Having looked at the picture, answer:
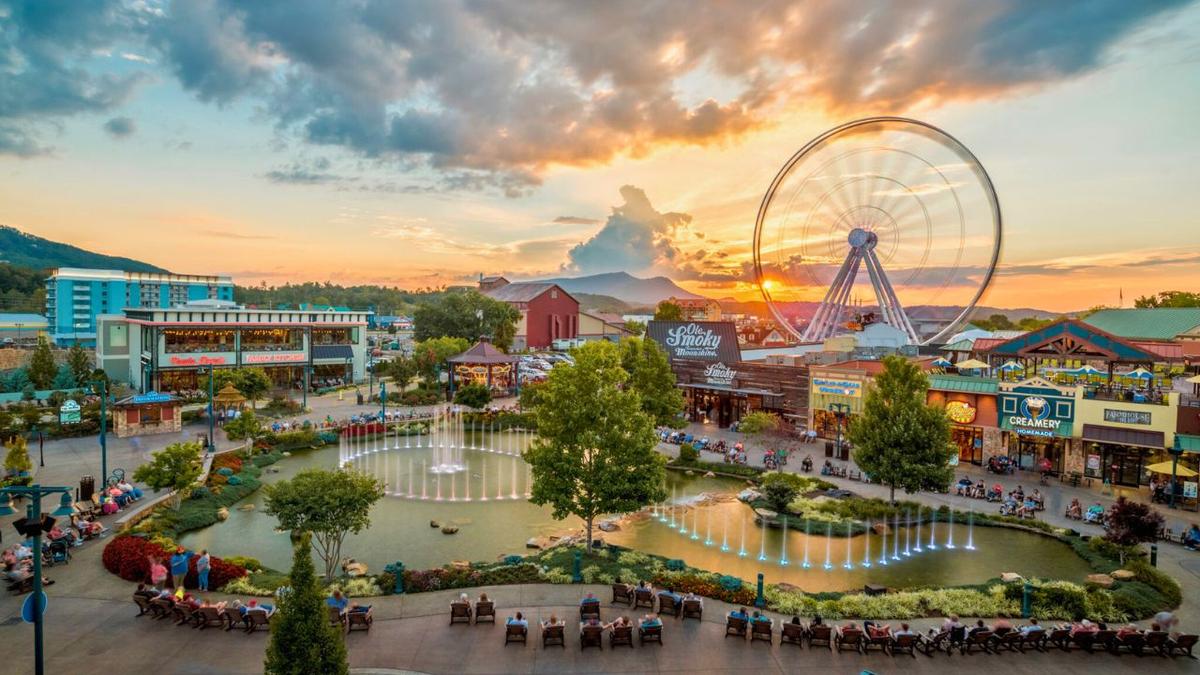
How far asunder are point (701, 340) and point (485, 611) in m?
37.0

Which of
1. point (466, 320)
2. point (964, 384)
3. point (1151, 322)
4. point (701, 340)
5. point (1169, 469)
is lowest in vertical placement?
point (1169, 469)

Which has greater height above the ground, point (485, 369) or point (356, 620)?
point (485, 369)

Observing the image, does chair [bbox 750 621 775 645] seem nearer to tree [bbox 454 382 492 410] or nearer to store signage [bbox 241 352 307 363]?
tree [bbox 454 382 492 410]

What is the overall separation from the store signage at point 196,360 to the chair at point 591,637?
2091 inches

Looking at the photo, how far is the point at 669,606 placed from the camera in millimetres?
15844

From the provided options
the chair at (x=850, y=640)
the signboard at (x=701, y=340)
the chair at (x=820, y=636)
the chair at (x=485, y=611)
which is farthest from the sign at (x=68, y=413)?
the chair at (x=850, y=640)

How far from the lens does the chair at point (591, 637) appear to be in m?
14.0

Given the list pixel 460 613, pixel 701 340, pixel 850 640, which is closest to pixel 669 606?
pixel 850 640

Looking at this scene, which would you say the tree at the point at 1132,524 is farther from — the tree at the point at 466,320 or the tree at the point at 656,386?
the tree at the point at 466,320

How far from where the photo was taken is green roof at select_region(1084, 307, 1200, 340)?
46500mm

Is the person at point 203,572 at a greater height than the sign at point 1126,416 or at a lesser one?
lesser

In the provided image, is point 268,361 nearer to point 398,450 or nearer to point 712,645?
point 398,450

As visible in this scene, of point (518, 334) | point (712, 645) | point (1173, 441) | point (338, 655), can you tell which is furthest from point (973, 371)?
point (518, 334)

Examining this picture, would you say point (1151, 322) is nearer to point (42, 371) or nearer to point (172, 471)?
point (172, 471)
